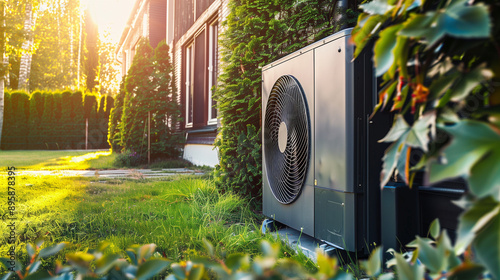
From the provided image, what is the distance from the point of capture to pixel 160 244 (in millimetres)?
2199

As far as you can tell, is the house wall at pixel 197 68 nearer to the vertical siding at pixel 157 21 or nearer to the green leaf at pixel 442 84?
the vertical siding at pixel 157 21

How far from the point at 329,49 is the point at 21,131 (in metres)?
15.8

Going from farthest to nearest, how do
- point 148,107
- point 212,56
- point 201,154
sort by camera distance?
point 148,107 < point 201,154 < point 212,56

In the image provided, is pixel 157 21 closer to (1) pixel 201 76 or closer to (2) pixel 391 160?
(1) pixel 201 76

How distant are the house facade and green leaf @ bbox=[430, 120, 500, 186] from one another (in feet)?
17.5

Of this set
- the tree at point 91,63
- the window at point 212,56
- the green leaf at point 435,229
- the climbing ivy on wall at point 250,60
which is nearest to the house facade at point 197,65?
the window at point 212,56

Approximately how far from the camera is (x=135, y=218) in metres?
2.84

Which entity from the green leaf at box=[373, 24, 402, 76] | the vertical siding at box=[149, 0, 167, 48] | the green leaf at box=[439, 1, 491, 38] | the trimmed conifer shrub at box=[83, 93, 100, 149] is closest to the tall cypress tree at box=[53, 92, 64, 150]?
the trimmed conifer shrub at box=[83, 93, 100, 149]

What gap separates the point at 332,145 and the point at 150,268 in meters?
1.35

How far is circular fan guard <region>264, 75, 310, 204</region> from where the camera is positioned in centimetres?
205

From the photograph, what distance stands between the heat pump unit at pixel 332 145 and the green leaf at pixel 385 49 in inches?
38.6

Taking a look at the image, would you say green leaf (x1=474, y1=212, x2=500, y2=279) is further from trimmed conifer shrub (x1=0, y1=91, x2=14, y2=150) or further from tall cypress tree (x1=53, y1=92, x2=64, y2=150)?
trimmed conifer shrub (x1=0, y1=91, x2=14, y2=150)

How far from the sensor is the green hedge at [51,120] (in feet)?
47.5

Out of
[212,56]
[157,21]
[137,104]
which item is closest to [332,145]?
[212,56]
